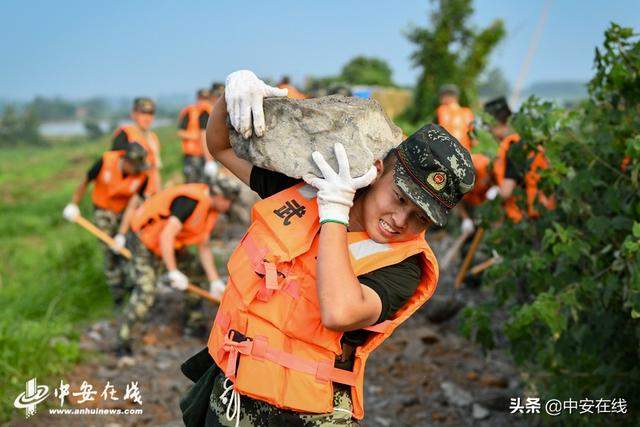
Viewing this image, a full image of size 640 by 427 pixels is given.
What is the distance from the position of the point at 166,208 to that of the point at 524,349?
3.00m

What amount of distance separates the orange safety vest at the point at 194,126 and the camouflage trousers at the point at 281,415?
Answer: 23.8 ft

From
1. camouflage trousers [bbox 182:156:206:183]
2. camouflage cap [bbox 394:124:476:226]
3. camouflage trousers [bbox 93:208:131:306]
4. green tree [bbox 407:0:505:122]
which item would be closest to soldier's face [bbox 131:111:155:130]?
camouflage trousers [bbox 93:208:131:306]

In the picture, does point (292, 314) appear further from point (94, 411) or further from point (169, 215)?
point (169, 215)

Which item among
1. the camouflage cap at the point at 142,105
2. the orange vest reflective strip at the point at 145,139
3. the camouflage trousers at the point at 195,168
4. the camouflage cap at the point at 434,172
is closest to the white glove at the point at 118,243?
the orange vest reflective strip at the point at 145,139

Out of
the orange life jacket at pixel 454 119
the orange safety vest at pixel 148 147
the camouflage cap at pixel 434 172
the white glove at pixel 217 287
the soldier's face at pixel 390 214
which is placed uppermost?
the camouflage cap at pixel 434 172

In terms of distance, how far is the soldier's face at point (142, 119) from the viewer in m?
7.65

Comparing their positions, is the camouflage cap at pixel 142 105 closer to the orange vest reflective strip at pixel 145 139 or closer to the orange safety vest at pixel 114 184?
the orange vest reflective strip at pixel 145 139

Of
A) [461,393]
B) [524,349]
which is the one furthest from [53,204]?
[524,349]

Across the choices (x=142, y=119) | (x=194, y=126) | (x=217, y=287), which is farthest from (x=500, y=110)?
(x=194, y=126)

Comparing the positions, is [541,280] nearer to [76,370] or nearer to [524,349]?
[524,349]

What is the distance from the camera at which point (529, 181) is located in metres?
Answer: 4.86

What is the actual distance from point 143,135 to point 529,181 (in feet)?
14.7

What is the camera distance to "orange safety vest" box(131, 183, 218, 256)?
547cm

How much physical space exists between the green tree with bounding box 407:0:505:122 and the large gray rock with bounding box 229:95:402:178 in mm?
15056
